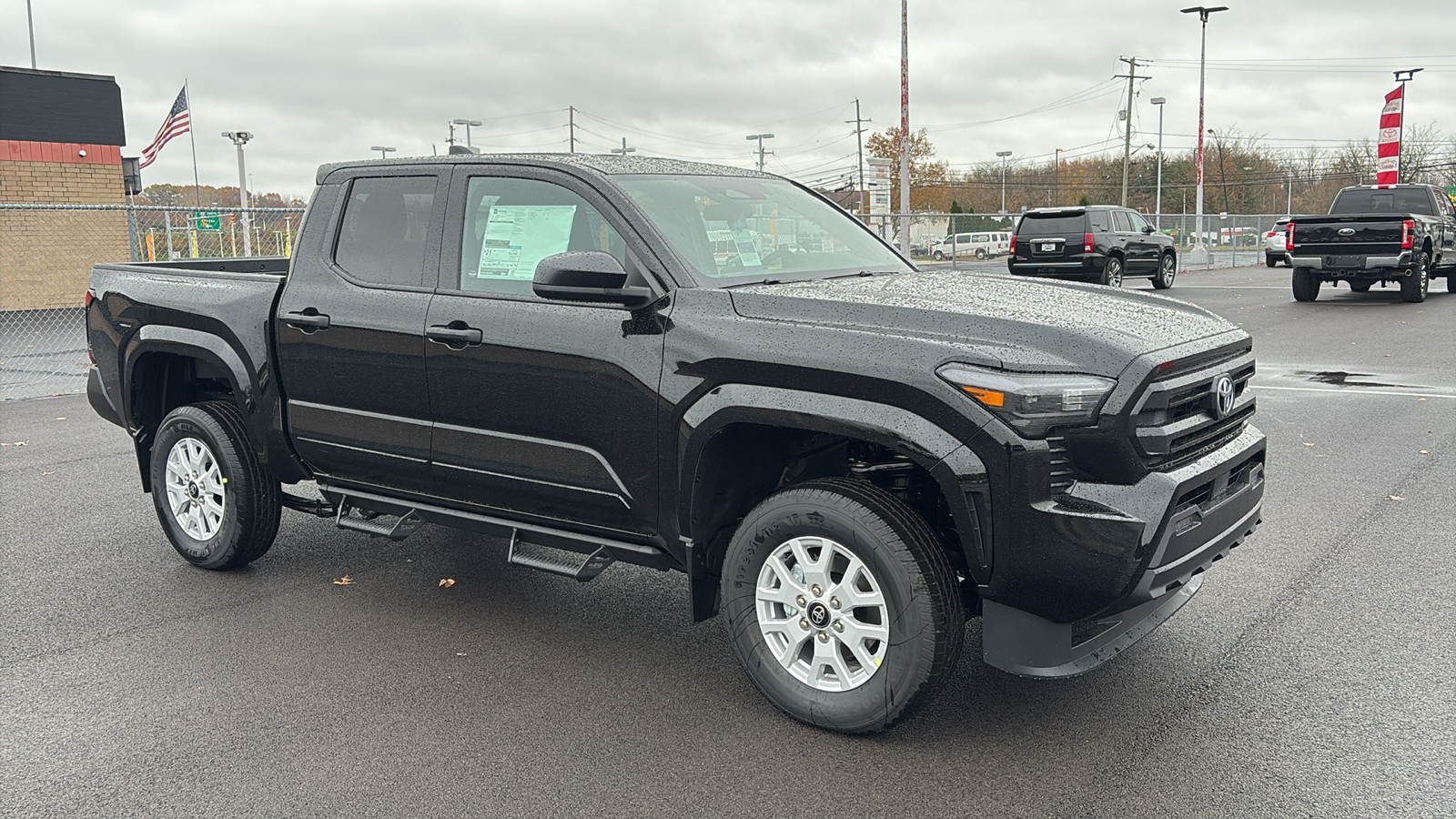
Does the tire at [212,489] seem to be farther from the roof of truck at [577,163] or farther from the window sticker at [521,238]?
the window sticker at [521,238]

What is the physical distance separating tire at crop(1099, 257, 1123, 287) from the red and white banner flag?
33.5 ft

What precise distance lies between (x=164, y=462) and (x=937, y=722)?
408cm

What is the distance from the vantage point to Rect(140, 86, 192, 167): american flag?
26750 mm

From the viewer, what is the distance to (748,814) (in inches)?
133

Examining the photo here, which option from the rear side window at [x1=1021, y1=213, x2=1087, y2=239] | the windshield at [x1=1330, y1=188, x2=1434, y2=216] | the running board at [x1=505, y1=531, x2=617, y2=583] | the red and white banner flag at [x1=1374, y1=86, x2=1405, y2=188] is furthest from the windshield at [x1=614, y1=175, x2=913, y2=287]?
the red and white banner flag at [x1=1374, y1=86, x2=1405, y2=188]

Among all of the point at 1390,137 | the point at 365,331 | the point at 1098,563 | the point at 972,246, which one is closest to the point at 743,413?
the point at 1098,563

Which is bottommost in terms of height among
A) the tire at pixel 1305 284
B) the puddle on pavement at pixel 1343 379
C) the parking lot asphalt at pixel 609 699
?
the parking lot asphalt at pixel 609 699

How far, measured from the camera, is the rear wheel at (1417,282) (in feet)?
64.1

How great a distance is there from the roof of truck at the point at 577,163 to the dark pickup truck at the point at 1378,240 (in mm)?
17113

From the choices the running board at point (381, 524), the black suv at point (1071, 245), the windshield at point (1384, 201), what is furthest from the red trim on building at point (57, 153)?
the windshield at point (1384, 201)

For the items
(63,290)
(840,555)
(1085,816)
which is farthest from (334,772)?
(63,290)

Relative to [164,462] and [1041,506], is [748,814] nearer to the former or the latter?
[1041,506]

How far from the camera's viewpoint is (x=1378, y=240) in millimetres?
19078

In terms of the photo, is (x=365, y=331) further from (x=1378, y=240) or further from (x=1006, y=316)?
(x=1378, y=240)
